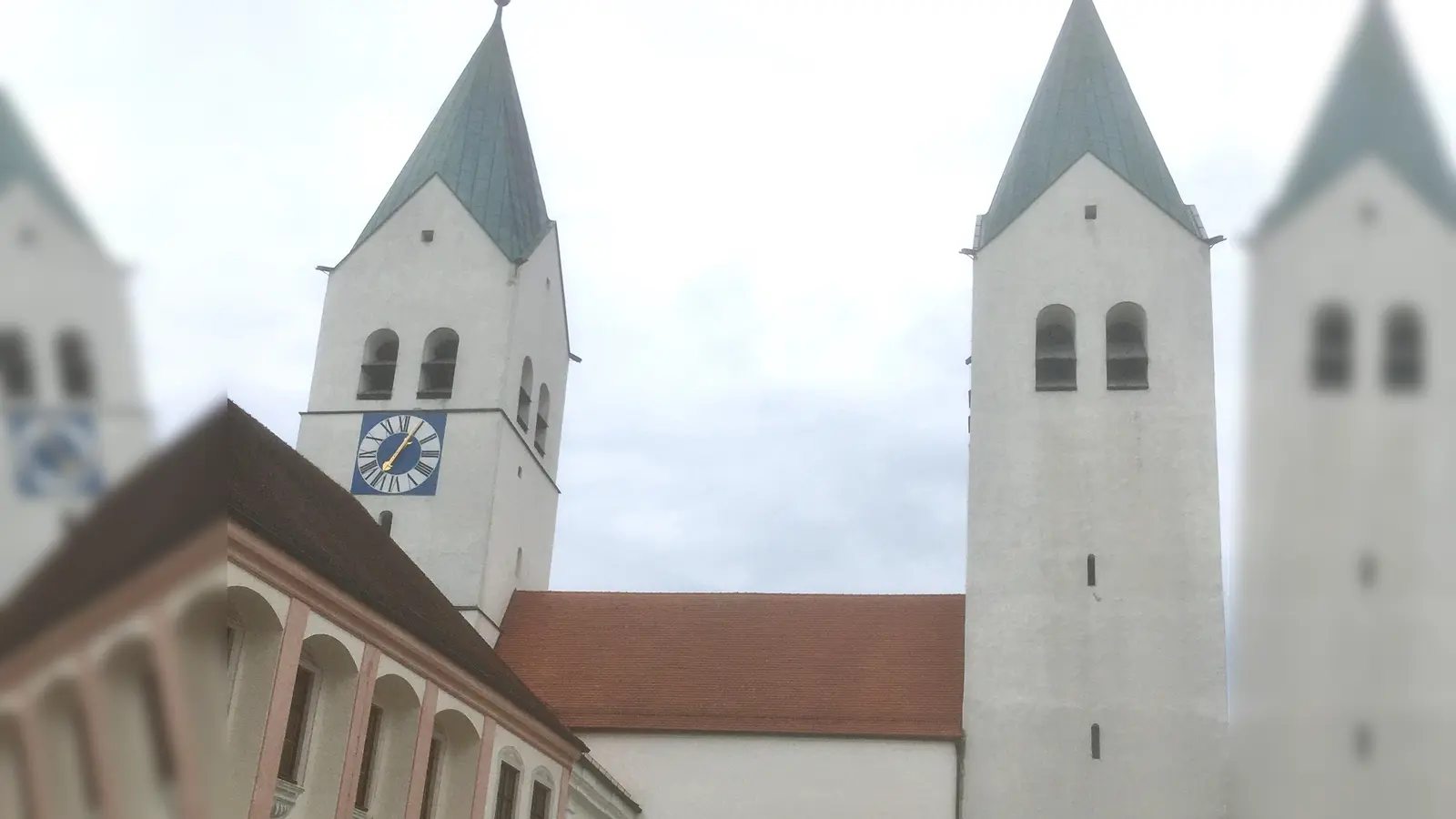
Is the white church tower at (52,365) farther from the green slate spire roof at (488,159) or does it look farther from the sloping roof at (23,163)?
the green slate spire roof at (488,159)

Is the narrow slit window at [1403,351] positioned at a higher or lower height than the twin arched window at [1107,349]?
lower

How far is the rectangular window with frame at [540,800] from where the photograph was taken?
19.0m

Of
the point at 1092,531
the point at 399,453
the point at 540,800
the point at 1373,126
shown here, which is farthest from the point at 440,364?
the point at 1373,126

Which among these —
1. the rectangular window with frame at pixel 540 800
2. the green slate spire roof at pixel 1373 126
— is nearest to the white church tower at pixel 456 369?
the rectangular window with frame at pixel 540 800

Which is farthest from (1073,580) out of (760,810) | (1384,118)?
(1384,118)

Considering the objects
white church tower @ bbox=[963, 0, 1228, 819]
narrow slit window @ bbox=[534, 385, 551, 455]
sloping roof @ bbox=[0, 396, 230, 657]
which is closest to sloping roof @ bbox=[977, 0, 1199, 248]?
white church tower @ bbox=[963, 0, 1228, 819]

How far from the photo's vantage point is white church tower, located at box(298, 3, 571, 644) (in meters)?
27.1

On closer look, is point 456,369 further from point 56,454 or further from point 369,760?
point 56,454

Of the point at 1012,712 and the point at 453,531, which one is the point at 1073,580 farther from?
the point at 453,531

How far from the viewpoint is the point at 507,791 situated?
18.1 metres

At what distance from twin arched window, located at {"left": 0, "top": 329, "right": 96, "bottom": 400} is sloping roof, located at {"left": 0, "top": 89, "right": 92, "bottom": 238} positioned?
12 centimetres

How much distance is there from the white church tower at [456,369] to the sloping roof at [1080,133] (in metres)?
10.1

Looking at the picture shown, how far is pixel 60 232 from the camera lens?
1308mm

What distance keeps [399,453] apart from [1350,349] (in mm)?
27031
